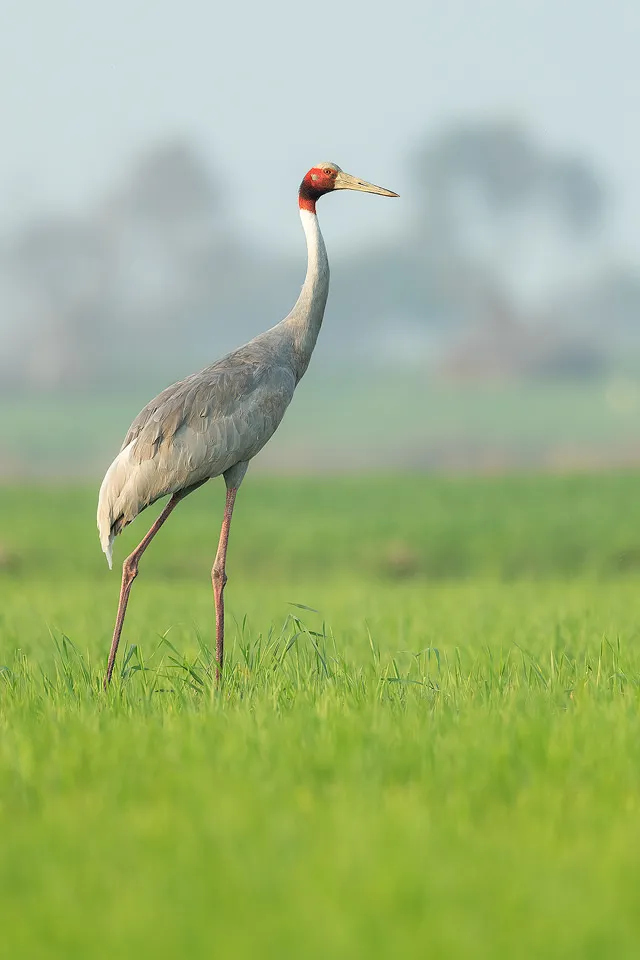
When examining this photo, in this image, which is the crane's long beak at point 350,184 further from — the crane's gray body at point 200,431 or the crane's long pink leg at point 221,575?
the crane's long pink leg at point 221,575

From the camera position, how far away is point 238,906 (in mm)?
3334

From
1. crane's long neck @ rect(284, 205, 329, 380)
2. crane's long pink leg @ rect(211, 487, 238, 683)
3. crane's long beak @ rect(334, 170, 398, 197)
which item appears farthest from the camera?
crane's long beak @ rect(334, 170, 398, 197)

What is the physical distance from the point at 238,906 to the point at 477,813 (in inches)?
49.8

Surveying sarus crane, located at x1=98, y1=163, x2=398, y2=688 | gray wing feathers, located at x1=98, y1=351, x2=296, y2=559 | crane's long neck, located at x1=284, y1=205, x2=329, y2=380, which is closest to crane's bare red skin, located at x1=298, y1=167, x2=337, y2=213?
crane's long neck, located at x1=284, y1=205, x2=329, y2=380

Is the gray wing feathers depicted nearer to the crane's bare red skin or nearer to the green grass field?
the green grass field

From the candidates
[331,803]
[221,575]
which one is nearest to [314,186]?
[221,575]

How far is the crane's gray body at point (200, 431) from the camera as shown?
25.3 ft

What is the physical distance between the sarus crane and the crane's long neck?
0.08 meters

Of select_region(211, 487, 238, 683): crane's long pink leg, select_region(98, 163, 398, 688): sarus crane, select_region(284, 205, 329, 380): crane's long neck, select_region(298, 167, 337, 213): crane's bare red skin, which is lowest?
select_region(211, 487, 238, 683): crane's long pink leg

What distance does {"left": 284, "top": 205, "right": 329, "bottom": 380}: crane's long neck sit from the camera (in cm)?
824

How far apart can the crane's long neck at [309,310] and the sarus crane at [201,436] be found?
0.26ft

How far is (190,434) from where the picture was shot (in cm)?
771

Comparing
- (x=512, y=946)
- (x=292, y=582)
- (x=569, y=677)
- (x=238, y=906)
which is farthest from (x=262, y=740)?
(x=292, y=582)

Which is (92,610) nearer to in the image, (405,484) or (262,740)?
(262,740)
